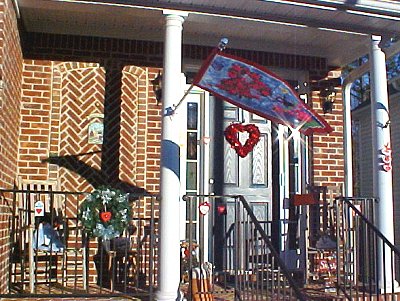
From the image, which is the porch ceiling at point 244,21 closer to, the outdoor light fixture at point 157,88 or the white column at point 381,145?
the white column at point 381,145

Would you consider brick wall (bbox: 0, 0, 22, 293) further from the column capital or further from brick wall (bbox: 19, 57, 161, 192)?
the column capital

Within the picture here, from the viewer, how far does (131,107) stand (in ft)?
22.2

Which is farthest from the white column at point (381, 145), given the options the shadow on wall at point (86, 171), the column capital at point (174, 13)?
the shadow on wall at point (86, 171)

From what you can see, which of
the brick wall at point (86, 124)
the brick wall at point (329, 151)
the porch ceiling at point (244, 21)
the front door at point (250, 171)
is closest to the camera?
the porch ceiling at point (244, 21)

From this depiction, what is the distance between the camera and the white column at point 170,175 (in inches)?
205

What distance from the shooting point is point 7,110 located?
541 cm

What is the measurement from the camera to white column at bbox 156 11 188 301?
5.22 meters

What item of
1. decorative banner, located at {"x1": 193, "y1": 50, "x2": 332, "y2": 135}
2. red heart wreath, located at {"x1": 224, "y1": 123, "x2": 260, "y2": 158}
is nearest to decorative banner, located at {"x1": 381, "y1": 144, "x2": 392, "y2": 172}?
decorative banner, located at {"x1": 193, "y1": 50, "x2": 332, "y2": 135}

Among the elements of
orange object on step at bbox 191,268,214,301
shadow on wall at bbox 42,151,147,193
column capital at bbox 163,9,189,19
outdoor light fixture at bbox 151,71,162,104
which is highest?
column capital at bbox 163,9,189,19

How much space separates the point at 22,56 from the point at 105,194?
2.27 metres

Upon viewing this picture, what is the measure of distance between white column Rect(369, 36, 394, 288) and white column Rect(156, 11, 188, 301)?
225 centimetres

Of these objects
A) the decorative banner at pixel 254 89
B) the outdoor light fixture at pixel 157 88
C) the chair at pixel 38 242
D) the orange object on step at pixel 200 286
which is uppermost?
the outdoor light fixture at pixel 157 88

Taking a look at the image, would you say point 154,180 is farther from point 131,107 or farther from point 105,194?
point 105,194

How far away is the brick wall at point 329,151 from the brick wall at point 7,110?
3833 mm
